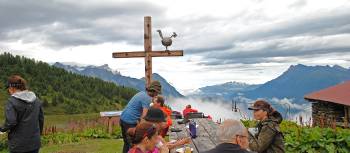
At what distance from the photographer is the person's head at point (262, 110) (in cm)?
668

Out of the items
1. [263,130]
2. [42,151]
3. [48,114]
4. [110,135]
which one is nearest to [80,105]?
[48,114]

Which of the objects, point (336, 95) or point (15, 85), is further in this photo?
point (336, 95)

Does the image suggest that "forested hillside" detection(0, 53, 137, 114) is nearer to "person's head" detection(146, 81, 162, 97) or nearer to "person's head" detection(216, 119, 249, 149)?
"person's head" detection(146, 81, 162, 97)

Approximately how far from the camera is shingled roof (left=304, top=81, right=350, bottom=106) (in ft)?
73.9

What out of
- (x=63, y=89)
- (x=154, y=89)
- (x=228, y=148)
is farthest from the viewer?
(x=63, y=89)

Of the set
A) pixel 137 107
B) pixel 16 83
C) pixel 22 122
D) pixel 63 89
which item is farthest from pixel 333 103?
pixel 63 89

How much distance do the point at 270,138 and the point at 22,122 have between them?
11.6 ft

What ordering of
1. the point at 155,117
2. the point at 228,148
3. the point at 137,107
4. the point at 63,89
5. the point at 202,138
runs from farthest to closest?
the point at 63,89 < the point at 202,138 < the point at 137,107 < the point at 155,117 < the point at 228,148

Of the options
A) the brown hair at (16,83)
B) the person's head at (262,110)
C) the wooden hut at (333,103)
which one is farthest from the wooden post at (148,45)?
the wooden hut at (333,103)

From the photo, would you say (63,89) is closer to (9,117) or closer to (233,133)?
(9,117)

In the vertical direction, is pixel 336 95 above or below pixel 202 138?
below

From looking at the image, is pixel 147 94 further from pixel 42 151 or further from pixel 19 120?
pixel 42 151

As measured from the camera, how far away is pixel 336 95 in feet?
78.6

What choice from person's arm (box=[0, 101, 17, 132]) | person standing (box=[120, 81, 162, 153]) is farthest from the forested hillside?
person's arm (box=[0, 101, 17, 132])
